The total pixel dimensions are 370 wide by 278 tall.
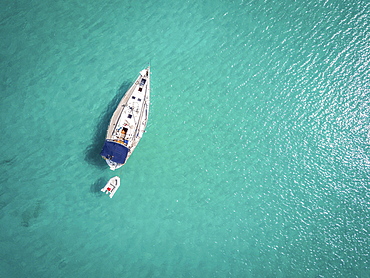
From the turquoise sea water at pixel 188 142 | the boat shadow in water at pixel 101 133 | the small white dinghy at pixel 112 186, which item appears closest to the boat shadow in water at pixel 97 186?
the turquoise sea water at pixel 188 142

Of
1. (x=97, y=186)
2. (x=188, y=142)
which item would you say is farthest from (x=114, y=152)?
(x=188, y=142)

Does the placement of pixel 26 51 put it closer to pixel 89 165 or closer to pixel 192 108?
pixel 89 165

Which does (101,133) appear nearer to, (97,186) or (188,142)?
(97,186)

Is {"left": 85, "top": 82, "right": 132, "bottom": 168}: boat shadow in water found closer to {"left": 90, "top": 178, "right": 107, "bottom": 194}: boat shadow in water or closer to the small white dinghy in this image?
{"left": 90, "top": 178, "right": 107, "bottom": 194}: boat shadow in water

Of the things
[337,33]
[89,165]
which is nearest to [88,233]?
[89,165]

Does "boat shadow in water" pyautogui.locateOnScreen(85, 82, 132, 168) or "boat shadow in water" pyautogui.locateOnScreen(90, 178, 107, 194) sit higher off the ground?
"boat shadow in water" pyautogui.locateOnScreen(85, 82, 132, 168)

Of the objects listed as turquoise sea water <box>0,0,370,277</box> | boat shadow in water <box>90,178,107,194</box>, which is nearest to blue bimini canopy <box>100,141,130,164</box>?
turquoise sea water <box>0,0,370,277</box>

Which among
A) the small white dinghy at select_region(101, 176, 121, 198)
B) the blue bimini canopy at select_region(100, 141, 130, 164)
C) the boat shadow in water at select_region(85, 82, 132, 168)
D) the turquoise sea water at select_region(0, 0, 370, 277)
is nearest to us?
the blue bimini canopy at select_region(100, 141, 130, 164)
